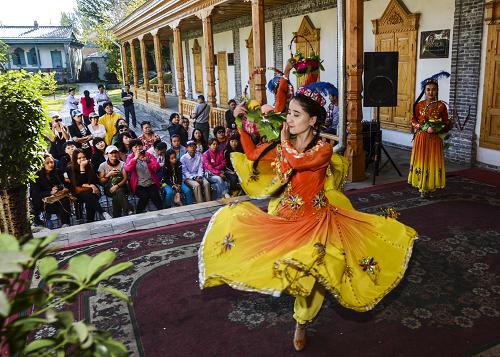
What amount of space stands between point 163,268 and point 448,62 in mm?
6625

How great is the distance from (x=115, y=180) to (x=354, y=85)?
384 centimetres

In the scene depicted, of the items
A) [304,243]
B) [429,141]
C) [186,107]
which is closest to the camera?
[304,243]

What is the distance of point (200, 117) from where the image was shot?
11.4 m

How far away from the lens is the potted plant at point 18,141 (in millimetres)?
4867

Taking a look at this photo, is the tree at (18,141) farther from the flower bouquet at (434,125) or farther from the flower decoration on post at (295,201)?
the flower bouquet at (434,125)

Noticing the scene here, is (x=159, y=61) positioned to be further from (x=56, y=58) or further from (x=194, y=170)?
(x=56, y=58)

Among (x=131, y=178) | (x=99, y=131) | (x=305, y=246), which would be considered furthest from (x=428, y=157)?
(x=99, y=131)

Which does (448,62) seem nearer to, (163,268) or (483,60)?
(483,60)

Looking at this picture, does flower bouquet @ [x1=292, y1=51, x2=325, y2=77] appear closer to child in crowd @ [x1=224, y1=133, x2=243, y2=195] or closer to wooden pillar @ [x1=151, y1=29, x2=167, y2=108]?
child in crowd @ [x1=224, y1=133, x2=243, y2=195]

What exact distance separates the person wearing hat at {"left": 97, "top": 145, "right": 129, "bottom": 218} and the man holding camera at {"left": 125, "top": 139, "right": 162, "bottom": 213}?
0.13m

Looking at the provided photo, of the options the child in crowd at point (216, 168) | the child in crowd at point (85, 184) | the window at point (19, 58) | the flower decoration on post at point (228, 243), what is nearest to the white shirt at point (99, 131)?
the child in crowd at point (85, 184)

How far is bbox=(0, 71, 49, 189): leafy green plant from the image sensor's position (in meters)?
4.85

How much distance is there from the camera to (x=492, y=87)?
760cm

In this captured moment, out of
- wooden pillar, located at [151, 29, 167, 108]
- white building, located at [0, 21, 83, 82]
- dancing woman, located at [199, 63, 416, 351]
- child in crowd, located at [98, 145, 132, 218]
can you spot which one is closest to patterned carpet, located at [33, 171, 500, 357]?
dancing woman, located at [199, 63, 416, 351]
